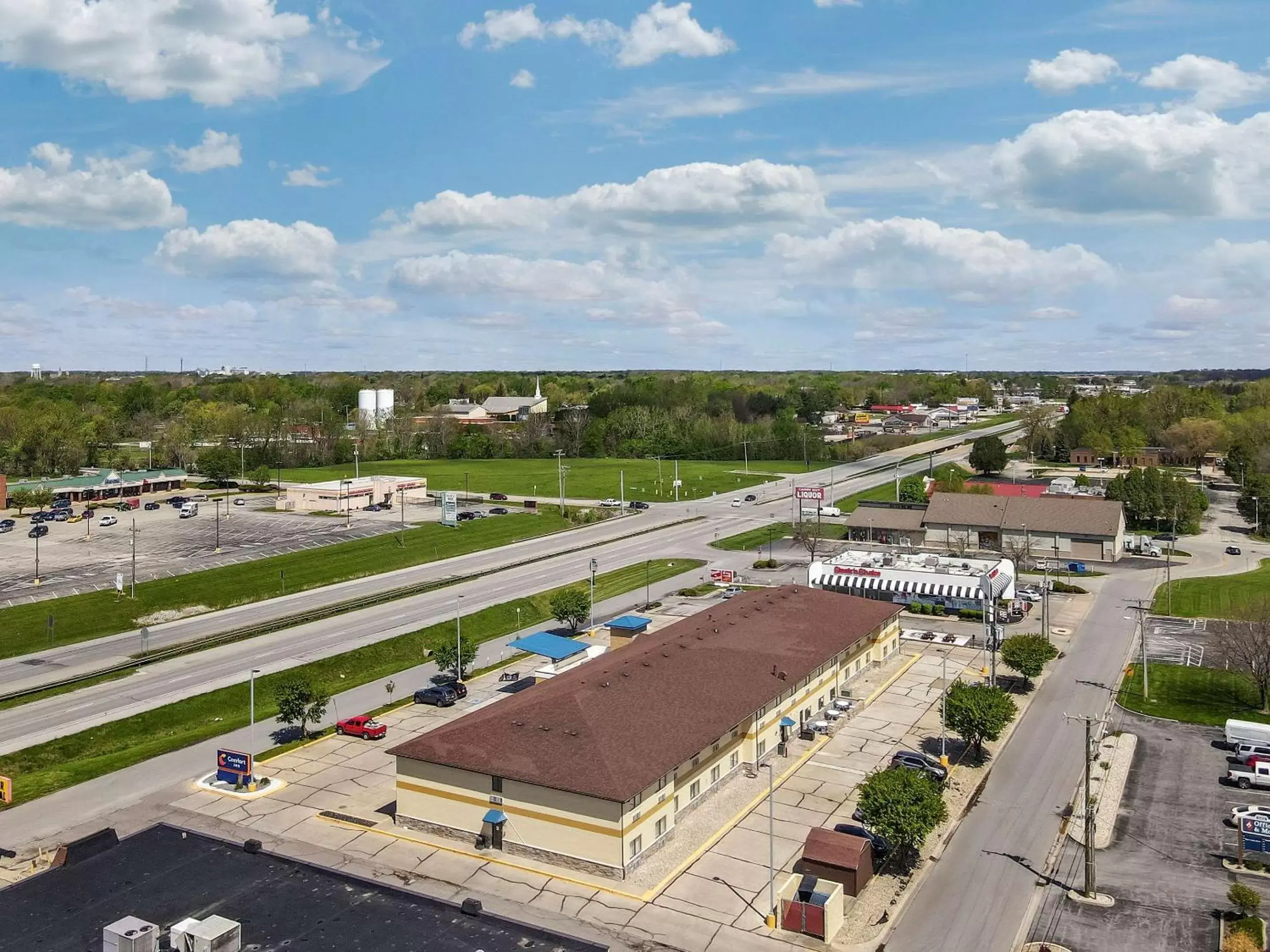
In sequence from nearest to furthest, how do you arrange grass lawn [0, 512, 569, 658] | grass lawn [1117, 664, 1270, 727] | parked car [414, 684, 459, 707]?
1. grass lawn [1117, 664, 1270, 727]
2. parked car [414, 684, 459, 707]
3. grass lawn [0, 512, 569, 658]

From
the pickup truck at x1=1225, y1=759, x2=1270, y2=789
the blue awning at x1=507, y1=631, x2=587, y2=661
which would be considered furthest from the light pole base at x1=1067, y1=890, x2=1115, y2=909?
the blue awning at x1=507, y1=631, x2=587, y2=661

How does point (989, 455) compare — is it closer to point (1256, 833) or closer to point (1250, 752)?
point (1250, 752)

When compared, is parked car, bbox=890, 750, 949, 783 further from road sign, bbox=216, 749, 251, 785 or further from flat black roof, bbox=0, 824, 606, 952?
road sign, bbox=216, 749, 251, 785

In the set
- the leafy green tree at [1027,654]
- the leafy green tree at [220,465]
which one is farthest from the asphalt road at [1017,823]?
the leafy green tree at [220,465]

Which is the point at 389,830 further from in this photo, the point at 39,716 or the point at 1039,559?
the point at 1039,559

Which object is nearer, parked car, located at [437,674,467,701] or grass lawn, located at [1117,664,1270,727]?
grass lawn, located at [1117,664,1270,727]

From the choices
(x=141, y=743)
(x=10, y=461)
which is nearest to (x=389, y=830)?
(x=141, y=743)
